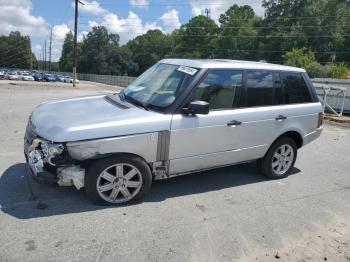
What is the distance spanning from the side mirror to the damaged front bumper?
149 cm

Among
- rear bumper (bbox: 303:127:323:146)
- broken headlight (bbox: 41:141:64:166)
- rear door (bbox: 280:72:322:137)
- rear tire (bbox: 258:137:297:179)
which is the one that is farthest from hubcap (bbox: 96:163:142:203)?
rear bumper (bbox: 303:127:323:146)

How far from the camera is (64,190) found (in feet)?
16.7

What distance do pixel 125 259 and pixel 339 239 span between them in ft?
7.98

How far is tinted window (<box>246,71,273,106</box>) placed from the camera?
571 centimetres

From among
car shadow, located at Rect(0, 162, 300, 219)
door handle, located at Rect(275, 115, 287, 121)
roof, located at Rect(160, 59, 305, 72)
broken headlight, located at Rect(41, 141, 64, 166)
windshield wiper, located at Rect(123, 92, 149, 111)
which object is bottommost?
car shadow, located at Rect(0, 162, 300, 219)

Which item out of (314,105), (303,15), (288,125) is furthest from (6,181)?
(303,15)

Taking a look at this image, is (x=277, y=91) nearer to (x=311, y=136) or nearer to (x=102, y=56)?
(x=311, y=136)

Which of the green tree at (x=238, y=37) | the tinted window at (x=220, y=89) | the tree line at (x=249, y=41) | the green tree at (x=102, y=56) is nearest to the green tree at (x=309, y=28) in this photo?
the tree line at (x=249, y=41)

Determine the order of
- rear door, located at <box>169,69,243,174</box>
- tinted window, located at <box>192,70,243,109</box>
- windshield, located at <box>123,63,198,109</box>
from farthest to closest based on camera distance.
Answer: tinted window, located at <box>192,70,243,109</box> < windshield, located at <box>123,63,198,109</box> < rear door, located at <box>169,69,243,174</box>

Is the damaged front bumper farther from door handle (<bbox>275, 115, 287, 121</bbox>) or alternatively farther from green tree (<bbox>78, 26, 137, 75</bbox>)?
green tree (<bbox>78, 26, 137, 75</bbox>)

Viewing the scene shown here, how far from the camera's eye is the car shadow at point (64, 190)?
4.53 metres

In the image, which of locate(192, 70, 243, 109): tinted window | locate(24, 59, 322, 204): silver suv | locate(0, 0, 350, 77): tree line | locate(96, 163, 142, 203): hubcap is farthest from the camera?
locate(0, 0, 350, 77): tree line

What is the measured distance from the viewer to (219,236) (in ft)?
13.9

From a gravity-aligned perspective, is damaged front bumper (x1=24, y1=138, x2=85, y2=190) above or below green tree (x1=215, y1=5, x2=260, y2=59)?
below
